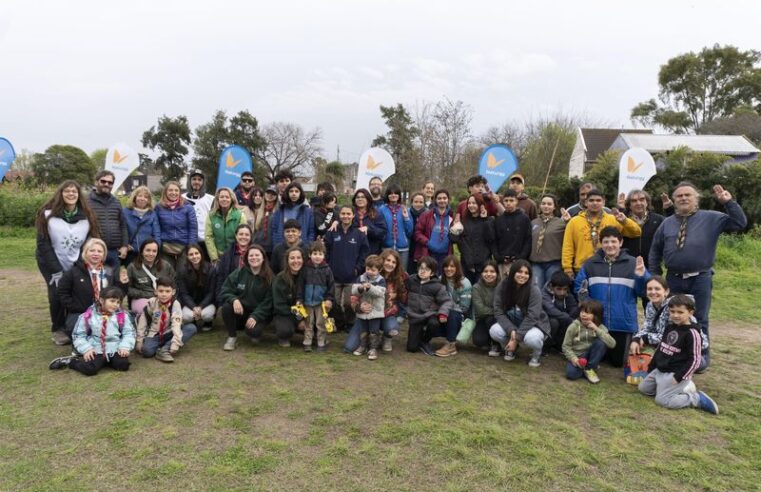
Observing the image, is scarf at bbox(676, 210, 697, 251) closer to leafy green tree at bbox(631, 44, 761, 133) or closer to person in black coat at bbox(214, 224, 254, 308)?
person in black coat at bbox(214, 224, 254, 308)

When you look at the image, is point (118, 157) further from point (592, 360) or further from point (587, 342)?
point (592, 360)

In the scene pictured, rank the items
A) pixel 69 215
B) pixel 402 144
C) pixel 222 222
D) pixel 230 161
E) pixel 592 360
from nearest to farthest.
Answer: pixel 592 360 → pixel 69 215 → pixel 222 222 → pixel 230 161 → pixel 402 144

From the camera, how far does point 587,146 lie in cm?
3528

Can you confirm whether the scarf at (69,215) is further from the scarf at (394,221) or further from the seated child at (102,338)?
the scarf at (394,221)

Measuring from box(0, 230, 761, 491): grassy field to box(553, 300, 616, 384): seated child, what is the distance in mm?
181

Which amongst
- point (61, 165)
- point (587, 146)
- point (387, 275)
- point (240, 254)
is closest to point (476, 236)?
point (387, 275)

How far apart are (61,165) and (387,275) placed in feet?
143

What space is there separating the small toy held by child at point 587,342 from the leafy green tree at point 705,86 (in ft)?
148

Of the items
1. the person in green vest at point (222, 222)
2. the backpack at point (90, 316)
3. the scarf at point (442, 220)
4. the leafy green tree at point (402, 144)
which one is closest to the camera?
the backpack at point (90, 316)

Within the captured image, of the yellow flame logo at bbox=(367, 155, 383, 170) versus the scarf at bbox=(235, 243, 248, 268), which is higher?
the yellow flame logo at bbox=(367, 155, 383, 170)

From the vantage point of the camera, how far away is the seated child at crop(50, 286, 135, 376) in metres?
4.36

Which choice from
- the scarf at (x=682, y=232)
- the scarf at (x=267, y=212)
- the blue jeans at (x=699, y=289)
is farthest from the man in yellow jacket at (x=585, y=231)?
the scarf at (x=267, y=212)

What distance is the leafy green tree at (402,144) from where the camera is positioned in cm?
2152

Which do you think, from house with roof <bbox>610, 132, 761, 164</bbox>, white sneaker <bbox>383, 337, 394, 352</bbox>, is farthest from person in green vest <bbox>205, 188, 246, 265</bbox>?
house with roof <bbox>610, 132, 761, 164</bbox>
